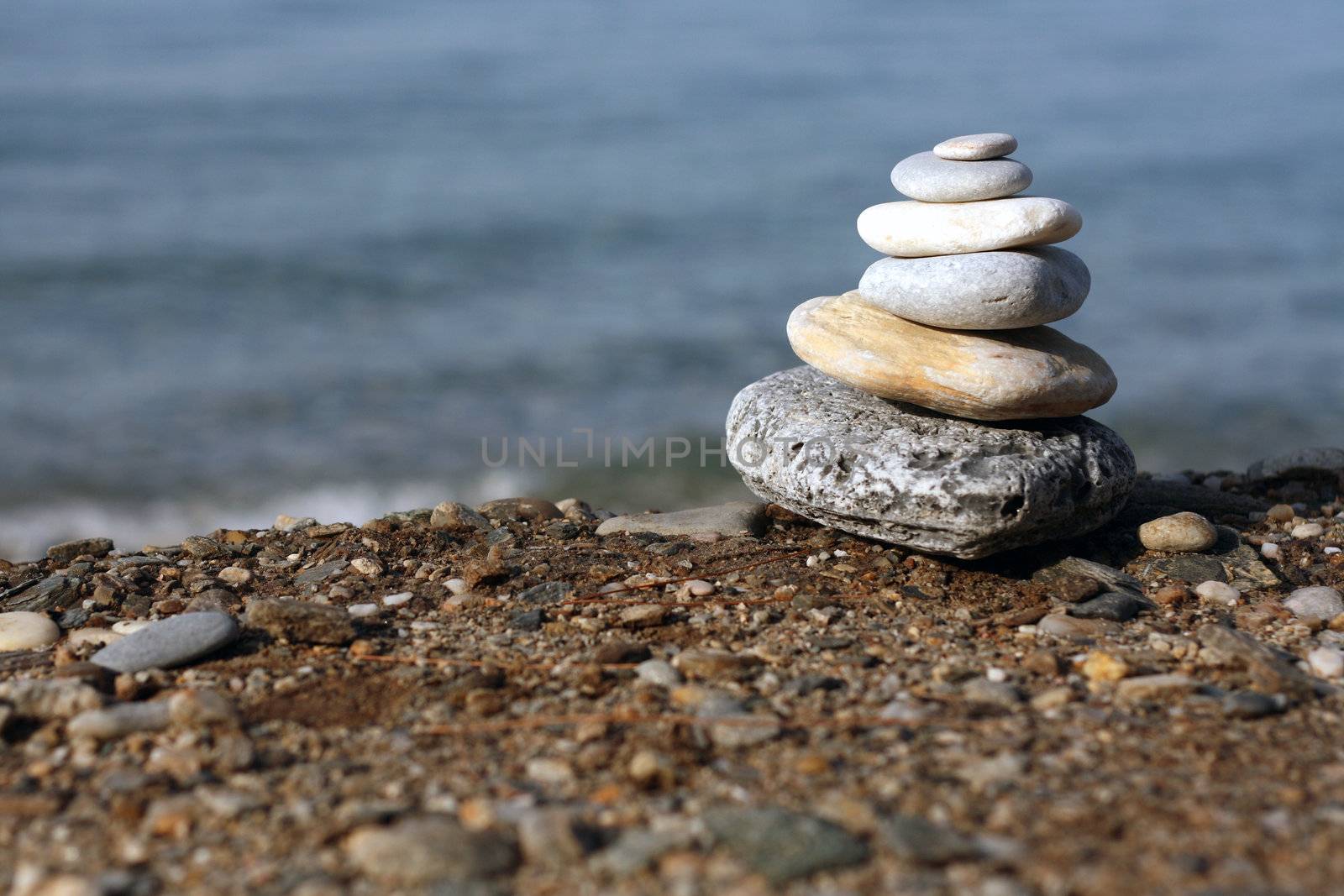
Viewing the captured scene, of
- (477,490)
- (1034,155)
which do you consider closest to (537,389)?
(477,490)

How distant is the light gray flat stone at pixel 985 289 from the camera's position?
3809 mm

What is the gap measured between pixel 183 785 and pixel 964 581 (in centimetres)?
255

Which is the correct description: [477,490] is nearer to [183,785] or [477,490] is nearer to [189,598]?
[189,598]

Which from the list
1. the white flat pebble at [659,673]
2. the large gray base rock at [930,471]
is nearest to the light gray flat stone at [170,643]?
the white flat pebble at [659,673]

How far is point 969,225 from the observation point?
388 cm

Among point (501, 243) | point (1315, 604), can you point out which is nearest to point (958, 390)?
point (1315, 604)

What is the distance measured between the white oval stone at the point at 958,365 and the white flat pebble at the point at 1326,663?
1.17 meters

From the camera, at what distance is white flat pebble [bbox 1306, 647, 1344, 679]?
303 cm

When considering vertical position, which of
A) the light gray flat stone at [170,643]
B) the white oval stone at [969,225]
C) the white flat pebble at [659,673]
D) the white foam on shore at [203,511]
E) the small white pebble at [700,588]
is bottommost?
the white foam on shore at [203,511]

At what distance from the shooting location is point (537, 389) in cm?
838

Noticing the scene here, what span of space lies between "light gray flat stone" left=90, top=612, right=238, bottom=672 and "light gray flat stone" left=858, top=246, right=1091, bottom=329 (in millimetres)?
2551

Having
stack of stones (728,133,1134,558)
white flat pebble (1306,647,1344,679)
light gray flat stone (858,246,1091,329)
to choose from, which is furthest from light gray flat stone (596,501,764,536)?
white flat pebble (1306,647,1344,679)

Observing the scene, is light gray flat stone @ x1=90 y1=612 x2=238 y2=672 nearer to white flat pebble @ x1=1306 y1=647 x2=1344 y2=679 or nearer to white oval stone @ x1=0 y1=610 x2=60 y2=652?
white oval stone @ x1=0 y1=610 x2=60 y2=652

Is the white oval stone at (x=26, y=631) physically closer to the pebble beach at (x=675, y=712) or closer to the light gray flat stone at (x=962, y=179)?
the pebble beach at (x=675, y=712)
